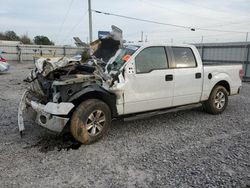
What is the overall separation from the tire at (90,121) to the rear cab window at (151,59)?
1078mm

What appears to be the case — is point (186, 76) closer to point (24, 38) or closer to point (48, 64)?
point (48, 64)

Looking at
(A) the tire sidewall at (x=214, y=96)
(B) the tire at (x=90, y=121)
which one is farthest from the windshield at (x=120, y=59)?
(A) the tire sidewall at (x=214, y=96)

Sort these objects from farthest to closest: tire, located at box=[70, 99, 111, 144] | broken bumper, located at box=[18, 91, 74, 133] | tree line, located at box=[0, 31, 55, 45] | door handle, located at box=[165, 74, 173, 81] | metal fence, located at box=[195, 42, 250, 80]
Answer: tree line, located at box=[0, 31, 55, 45] → metal fence, located at box=[195, 42, 250, 80] → door handle, located at box=[165, 74, 173, 81] → tire, located at box=[70, 99, 111, 144] → broken bumper, located at box=[18, 91, 74, 133]

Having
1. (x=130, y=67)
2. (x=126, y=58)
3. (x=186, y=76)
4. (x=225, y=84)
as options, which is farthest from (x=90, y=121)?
(x=225, y=84)

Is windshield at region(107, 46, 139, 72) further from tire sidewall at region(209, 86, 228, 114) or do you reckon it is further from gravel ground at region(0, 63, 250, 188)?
tire sidewall at region(209, 86, 228, 114)

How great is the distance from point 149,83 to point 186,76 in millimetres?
1080

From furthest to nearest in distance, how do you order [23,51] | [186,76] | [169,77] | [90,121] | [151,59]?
[23,51]
[186,76]
[169,77]
[151,59]
[90,121]

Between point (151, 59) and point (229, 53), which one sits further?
point (229, 53)

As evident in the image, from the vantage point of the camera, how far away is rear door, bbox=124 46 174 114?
4.77 m

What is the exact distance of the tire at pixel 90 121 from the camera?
4.21 metres

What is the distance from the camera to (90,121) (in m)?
4.39

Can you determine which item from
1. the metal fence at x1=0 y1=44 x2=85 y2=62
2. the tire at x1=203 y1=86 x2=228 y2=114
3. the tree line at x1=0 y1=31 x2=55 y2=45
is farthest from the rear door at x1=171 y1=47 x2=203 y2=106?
the tree line at x1=0 y1=31 x2=55 y2=45

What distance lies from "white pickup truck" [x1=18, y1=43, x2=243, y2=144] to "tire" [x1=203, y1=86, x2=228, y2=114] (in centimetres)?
37

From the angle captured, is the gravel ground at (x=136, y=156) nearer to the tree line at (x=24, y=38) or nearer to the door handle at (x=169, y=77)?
the door handle at (x=169, y=77)
